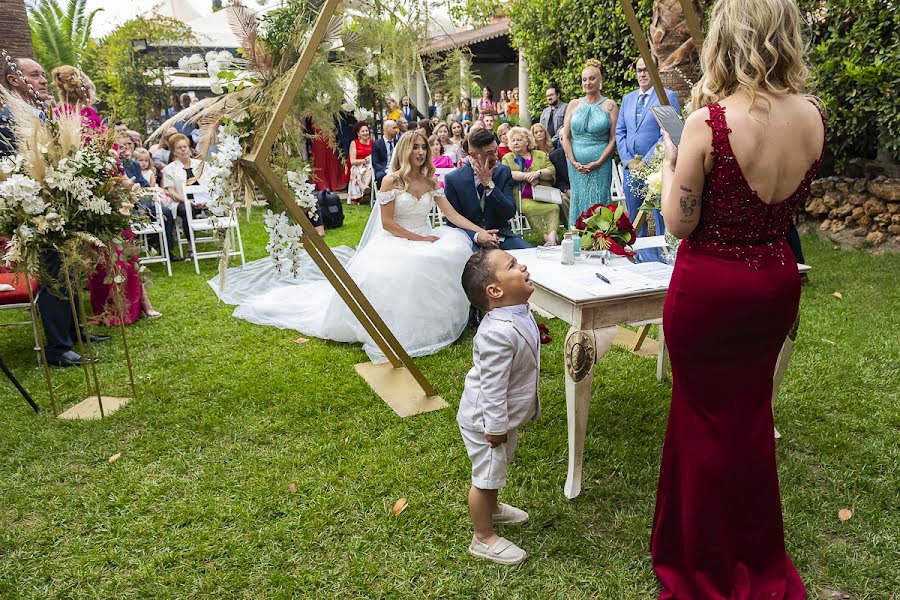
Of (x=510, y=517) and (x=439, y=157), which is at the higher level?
(x=439, y=157)

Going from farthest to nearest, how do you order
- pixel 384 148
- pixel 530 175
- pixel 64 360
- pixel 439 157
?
pixel 384 148, pixel 439 157, pixel 530 175, pixel 64 360

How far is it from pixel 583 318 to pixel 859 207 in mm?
6657

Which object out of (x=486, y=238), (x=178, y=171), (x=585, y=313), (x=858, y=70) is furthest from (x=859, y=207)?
(x=178, y=171)

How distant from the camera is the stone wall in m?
7.51

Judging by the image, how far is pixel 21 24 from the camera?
7.17m

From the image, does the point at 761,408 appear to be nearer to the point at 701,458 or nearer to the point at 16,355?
the point at 701,458

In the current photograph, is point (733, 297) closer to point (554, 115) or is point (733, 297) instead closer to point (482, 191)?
point (482, 191)

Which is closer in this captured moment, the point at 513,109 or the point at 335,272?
the point at 335,272

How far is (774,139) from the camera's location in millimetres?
2059

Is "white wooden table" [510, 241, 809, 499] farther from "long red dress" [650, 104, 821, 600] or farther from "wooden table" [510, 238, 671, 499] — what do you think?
"long red dress" [650, 104, 821, 600]

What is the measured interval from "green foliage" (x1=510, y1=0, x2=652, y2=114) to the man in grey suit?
666 millimetres

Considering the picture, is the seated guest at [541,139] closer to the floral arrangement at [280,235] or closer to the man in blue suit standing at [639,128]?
the man in blue suit standing at [639,128]

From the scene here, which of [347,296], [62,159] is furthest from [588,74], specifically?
[62,159]

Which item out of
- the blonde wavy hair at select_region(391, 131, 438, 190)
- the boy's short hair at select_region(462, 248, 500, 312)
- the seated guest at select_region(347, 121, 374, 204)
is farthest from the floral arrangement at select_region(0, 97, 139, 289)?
the seated guest at select_region(347, 121, 374, 204)
